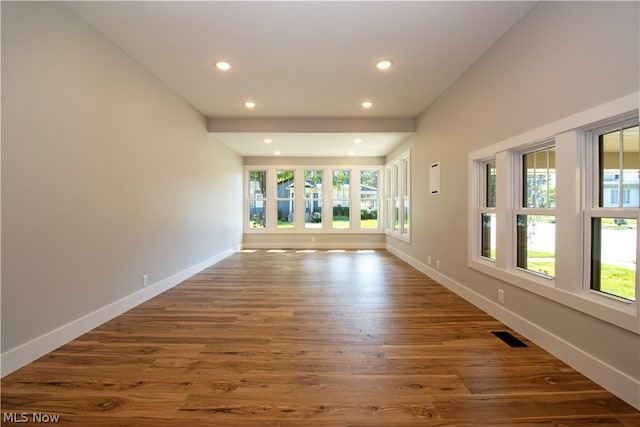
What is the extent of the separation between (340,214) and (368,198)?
0.94 meters

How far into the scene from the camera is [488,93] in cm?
280

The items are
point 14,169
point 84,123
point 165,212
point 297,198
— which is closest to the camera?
point 14,169

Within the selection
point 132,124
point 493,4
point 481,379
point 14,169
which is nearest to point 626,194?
point 481,379

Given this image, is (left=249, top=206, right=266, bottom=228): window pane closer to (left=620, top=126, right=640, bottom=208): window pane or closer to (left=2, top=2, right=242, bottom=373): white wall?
(left=2, top=2, right=242, bottom=373): white wall

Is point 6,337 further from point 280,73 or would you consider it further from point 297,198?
point 297,198

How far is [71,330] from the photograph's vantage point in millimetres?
2266

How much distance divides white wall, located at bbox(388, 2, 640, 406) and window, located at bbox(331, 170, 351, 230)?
402 centimetres

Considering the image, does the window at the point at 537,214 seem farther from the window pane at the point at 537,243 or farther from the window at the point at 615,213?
the window at the point at 615,213

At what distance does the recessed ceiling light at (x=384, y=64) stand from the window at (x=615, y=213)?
6.58 feet

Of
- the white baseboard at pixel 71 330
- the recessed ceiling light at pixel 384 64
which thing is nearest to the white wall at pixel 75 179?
the white baseboard at pixel 71 330

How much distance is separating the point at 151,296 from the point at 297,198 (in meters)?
4.95

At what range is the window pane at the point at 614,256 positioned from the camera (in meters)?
1.68

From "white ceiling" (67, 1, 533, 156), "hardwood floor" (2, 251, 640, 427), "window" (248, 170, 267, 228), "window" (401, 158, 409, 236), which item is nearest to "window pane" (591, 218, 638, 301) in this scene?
"hardwood floor" (2, 251, 640, 427)

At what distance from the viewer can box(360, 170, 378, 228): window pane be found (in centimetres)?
787
